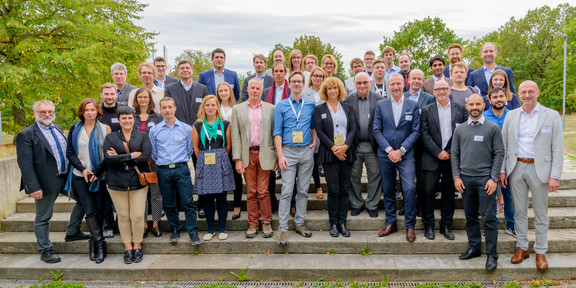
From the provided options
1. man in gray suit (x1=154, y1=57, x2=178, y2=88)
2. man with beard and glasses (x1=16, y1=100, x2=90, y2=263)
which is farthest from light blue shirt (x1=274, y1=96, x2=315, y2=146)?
man with beard and glasses (x1=16, y1=100, x2=90, y2=263)

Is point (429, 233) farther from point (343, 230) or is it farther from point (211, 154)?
point (211, 154)

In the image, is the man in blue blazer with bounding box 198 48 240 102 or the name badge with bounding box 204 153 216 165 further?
the man in blue blazer with bounding box 198 48 240 102

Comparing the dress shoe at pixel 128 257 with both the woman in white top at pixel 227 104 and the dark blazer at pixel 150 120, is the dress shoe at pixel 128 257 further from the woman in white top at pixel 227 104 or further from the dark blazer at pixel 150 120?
the dark blazer at pixel 150 120

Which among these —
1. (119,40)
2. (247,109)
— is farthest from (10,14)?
(247,109)

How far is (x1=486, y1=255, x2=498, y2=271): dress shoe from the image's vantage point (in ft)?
13.3

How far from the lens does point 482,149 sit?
13.3 feet

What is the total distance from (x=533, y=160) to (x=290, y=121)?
2.93 m

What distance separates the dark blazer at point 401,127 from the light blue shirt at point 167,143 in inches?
103

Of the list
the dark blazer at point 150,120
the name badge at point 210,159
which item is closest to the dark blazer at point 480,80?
the name badge at point 210,159

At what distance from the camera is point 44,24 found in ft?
32.0

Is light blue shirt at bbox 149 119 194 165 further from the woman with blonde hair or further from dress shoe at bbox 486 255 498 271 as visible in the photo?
dress shoe at bbox 486 255 498 271

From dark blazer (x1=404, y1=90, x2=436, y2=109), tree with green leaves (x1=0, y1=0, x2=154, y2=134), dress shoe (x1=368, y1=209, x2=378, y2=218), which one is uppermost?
tree with green leaves (x1=0, y1=0, x2=154, y2=134)

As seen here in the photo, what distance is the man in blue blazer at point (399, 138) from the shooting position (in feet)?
15.0

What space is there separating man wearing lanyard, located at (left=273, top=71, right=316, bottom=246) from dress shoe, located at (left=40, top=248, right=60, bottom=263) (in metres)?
3.02
